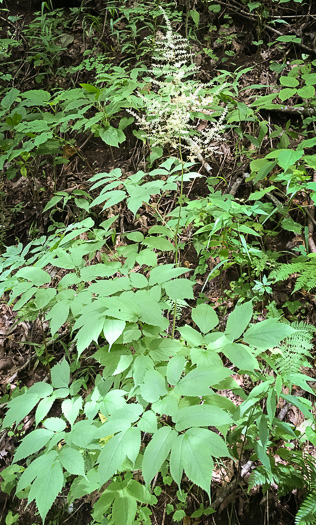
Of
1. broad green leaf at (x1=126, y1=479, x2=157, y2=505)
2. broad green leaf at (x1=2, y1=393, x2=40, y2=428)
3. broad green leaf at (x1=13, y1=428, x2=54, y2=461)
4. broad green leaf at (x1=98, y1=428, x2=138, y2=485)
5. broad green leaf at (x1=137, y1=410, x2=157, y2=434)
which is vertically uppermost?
broad green leaf at (x1=98, y1=428, x2=138, y2=485)

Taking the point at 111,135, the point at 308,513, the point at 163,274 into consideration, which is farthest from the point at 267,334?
the point at 111,135

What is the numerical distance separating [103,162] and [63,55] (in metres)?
1.93

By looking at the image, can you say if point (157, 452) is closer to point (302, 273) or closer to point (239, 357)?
point (239, 357)

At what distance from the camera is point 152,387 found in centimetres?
126

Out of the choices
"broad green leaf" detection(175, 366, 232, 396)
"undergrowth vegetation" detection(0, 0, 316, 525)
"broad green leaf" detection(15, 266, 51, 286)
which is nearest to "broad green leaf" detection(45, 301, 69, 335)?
"undergrowth vegetation" detection(0, 0, 316, 525)

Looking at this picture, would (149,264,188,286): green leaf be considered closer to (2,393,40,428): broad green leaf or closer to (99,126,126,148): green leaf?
(2,393,40,428): broad green leaf

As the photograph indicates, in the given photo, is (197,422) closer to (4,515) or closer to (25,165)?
(4,515)

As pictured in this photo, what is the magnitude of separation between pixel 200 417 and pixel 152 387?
218 mm

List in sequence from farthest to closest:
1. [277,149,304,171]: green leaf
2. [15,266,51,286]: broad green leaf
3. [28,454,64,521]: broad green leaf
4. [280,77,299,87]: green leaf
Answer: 1. [280,77,299,87]: green leaf
2. [277,149,304,171]: green leaf
3. [15,266,51,286]: broad green leaf
4. [28,454,64,521]: broad green leaf

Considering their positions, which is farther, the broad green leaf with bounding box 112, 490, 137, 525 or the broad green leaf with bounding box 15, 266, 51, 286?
the broad green leaf with bounding box 15, 266, 51, 286

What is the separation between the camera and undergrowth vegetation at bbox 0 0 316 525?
4.33 feet

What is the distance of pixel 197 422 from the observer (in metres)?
1.09

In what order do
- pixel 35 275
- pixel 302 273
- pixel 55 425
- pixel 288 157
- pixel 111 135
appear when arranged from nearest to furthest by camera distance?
1. pixel 55 425
2. pixel 35 275
3. pixel 288 157
4. pixel 302 273
5. pixel 111 135

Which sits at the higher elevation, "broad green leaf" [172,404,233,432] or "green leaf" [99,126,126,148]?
"green leaf" [99,126,126,148]
